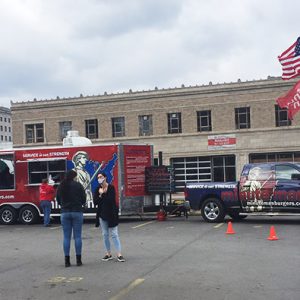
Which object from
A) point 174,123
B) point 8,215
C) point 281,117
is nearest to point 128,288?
point 8,215

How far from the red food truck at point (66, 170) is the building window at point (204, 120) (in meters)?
20.2

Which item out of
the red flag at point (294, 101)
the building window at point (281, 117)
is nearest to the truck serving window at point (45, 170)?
the red flag at point (294, 101)

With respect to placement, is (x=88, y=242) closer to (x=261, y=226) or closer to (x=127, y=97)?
(x=261, y=226)

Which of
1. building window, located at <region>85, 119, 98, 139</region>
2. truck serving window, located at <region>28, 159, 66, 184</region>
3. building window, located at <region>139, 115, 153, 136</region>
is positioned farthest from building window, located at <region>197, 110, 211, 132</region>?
truck serving window, located at <region>28, 159, 66, 184</region>

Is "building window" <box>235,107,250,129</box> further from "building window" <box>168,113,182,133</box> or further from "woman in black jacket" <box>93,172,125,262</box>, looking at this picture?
"woman in black jacket" <box>93,172,125,262</box>

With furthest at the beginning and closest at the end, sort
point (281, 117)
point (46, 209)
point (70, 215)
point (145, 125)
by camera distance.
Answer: point (145, 125), point (281, 117), point (46, 209), point (70, 215)

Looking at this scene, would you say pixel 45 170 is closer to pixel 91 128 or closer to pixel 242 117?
pixel 242 117

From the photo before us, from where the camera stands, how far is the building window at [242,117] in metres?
38.2

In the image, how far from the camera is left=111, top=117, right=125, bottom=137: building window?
4166 centimetres

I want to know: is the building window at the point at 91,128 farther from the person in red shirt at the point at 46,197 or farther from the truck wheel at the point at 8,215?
the person in red shirt at the point at 46,197

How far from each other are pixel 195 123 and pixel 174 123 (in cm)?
171

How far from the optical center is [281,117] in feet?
122

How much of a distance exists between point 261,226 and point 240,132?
2302 cm

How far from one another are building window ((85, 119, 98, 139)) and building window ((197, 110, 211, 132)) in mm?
8703
